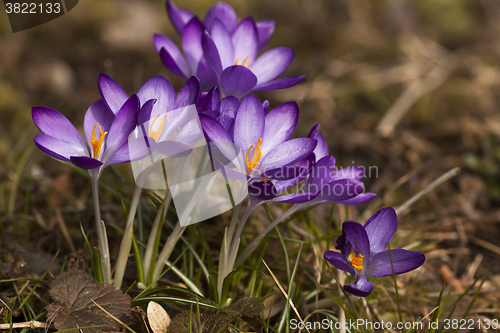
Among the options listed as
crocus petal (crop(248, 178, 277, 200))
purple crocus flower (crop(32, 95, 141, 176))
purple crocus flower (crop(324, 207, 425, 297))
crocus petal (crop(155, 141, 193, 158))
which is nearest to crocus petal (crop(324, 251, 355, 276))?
purple crocus flower (crop(324, 207, 425, 297))

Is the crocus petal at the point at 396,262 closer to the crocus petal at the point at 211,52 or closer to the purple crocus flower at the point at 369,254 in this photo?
the purple crocus flower at the point at 369,254

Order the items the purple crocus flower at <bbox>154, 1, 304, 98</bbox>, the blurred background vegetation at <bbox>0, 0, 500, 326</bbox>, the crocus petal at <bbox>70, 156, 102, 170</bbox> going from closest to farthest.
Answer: the crocus petal at <bbox>70, 156, 102, 170</bbox> < the purple crocus flower at <bbox>154, 1, 304, 98</bbox> < the blurred background vegetation at <bbox>0, 0, 500, 326</bbox>

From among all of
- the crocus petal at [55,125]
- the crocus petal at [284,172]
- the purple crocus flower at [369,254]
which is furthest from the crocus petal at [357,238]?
the crocus petal at [55,125]

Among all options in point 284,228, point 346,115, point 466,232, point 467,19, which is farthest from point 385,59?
point 284,228

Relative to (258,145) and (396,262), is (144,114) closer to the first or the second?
(258,145)

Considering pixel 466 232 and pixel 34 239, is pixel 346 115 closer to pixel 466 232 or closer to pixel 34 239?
pixel 466 232

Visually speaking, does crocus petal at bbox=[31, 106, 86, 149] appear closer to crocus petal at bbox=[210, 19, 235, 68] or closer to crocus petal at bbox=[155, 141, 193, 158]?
crocus petal at bbox=[155, 141, 193, 158]
